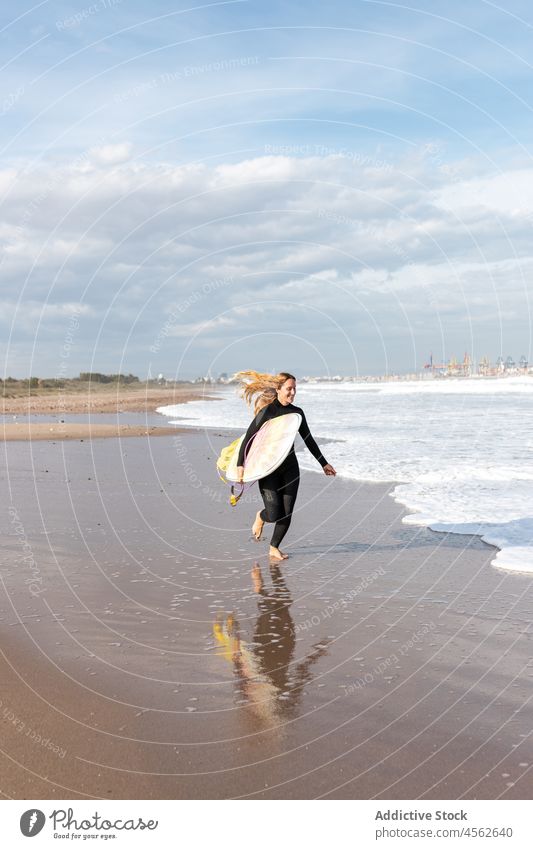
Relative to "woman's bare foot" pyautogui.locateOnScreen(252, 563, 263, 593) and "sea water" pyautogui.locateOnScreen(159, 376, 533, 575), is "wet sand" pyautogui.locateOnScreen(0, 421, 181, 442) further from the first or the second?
"woman's bare foot" pyautogui.locateOnScreen(252, 563, 263, 593)

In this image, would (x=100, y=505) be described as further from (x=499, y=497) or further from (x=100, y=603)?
(x=499, y=497)

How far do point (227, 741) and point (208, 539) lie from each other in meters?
5.47

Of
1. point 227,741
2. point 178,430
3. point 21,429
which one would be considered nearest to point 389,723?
point 227,741

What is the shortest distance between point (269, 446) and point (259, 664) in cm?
393

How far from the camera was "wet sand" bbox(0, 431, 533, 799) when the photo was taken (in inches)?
144

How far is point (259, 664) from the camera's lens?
513 cm

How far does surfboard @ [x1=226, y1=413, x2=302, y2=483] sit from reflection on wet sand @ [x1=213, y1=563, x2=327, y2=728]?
2086mm

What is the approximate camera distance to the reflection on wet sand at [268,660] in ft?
14.5

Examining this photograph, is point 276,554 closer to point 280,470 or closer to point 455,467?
point 280,470

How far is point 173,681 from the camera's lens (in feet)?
15.8

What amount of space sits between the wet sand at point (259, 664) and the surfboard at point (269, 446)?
95 cm
